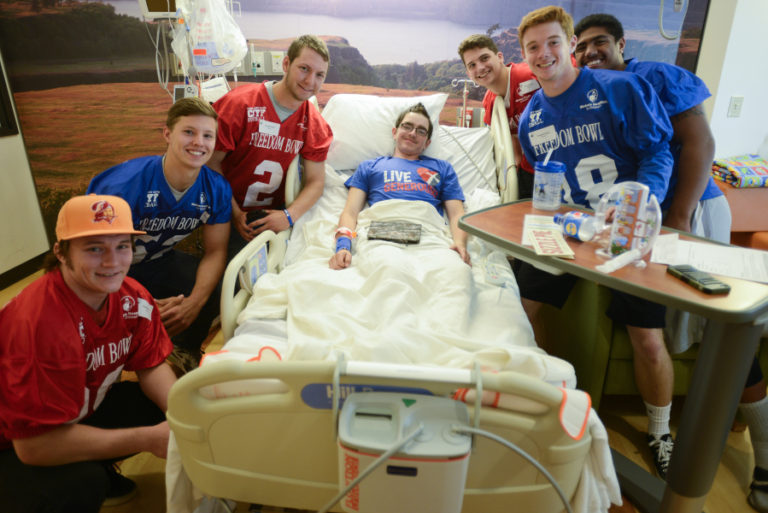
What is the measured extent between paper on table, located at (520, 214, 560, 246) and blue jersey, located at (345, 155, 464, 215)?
841mm

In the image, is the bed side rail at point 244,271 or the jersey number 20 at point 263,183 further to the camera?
the jersey number 20 at point 263,183

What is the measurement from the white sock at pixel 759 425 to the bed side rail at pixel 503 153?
1.32 metres

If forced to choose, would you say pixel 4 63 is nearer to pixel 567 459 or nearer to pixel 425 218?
pixel 425 218

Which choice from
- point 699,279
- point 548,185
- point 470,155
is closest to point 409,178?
point 470,155

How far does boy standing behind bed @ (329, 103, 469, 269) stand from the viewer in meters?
2.53

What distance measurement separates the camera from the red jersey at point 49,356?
120cm

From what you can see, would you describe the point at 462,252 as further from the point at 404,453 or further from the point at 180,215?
the point at 404,453

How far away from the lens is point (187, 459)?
47.7 inches

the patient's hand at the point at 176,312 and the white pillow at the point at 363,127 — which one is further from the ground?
the white pillow at the point at 363,127

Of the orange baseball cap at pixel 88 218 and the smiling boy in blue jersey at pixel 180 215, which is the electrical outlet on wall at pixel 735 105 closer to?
the smiling boy in blue jersey at pixel 180 215

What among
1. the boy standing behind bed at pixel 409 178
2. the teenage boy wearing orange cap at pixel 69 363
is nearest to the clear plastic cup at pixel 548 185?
the boy standing behind bed at pixel 409 178

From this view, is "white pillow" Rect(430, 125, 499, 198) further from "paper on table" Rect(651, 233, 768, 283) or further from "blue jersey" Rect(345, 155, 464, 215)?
"paper on table" Rect(651, 233, 768, 283)

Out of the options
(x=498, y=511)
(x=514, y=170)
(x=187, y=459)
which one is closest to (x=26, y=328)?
(x=187, y=459)

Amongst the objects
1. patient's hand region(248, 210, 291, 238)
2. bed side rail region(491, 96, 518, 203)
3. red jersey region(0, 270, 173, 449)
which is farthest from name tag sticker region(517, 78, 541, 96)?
red jersey region(0, 270, 173, 449)
